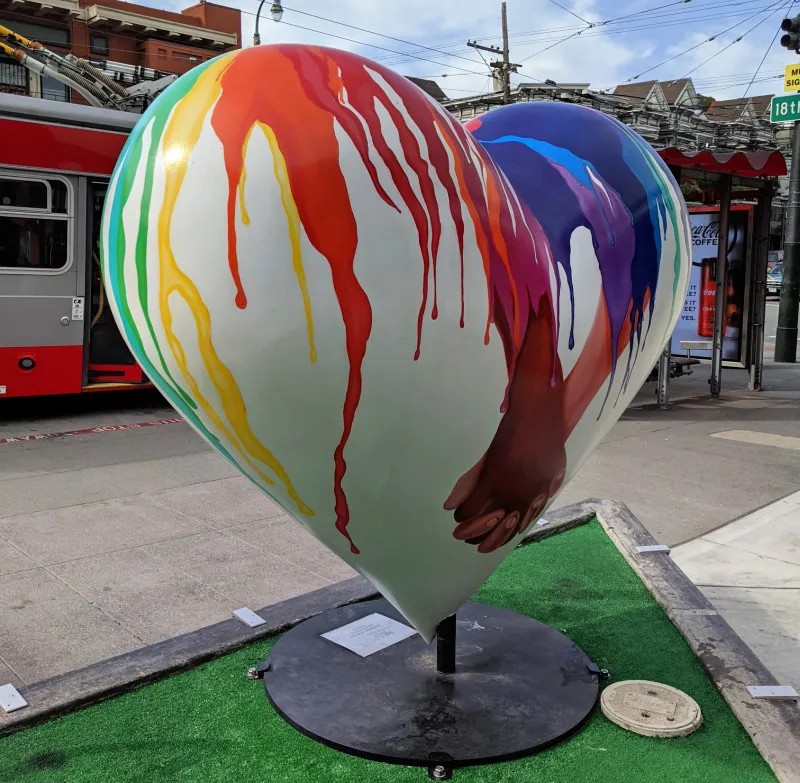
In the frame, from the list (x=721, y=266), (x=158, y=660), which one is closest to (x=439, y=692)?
(x=158, y=660)

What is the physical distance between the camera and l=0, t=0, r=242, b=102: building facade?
33.7 meters

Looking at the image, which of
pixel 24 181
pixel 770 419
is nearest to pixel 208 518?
pixel 24 181

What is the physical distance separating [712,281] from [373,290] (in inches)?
489

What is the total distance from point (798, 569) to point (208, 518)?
12.4ft

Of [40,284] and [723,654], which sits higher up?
[40,284]

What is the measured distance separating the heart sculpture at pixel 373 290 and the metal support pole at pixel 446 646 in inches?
22.2

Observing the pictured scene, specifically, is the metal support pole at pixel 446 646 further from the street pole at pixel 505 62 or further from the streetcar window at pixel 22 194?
the street pole at pixel 505 62

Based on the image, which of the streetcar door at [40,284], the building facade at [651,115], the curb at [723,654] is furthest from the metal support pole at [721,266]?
the streetcar door at [40,284]

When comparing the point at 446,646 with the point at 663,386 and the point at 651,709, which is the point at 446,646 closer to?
the point at 651,709

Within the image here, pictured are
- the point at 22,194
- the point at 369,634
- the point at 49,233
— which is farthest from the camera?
the point at 49,233

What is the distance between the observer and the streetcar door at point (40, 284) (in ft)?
27.5

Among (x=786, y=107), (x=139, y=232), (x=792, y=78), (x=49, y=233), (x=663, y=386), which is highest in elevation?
(x=792, y=78)

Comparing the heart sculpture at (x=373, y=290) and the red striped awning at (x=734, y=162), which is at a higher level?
the red striped awning at (x=734, y=162)

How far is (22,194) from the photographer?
8.43 meters
